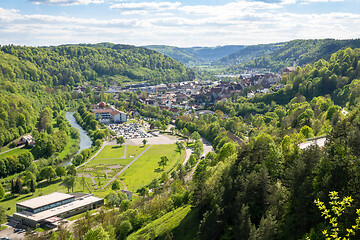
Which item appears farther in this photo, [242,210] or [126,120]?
[126,120]

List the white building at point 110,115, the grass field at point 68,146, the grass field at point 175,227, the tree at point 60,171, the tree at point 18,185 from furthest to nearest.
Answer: the white building at point 110,115, the grass field at point 68,146, the tree at point 60,171, the tree at point 18,185, the grass field at point 175,227

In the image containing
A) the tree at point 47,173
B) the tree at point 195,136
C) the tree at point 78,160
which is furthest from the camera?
the tree at point 195,136

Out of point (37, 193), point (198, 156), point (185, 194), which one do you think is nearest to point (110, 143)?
point (198, 156)

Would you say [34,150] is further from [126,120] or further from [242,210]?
[242,210]

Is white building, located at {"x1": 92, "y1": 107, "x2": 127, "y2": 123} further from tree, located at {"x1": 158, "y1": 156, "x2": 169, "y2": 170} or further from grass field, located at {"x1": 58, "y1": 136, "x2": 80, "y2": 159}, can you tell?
tree, located at {"x1": 158, "y1": 156, "x2": 169, "y2": 170}

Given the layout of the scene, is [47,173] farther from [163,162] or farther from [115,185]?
[163,162]

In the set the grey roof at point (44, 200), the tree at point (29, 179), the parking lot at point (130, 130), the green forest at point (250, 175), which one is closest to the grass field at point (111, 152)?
the green forest at point (250, 175)

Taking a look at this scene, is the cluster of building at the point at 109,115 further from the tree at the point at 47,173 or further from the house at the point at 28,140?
the tree at the point at 47,173

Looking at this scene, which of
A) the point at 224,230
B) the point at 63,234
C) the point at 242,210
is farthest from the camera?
the point at 63,234
